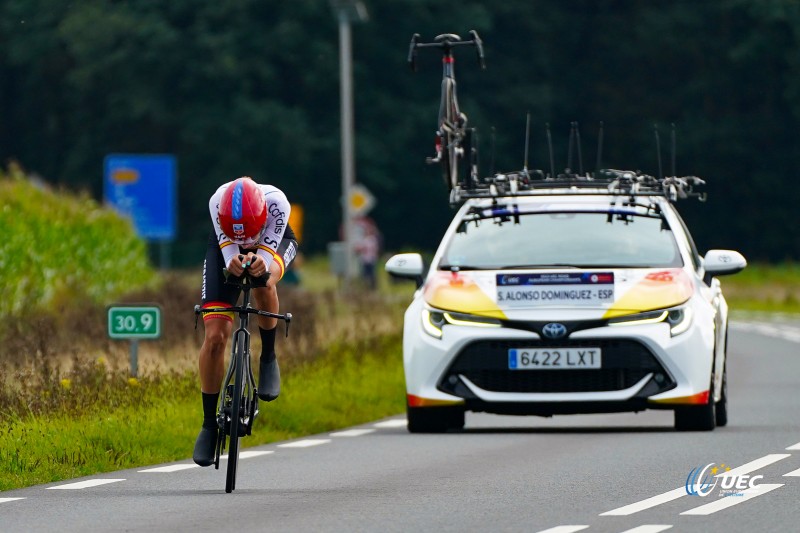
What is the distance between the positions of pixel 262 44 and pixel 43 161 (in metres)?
9.66

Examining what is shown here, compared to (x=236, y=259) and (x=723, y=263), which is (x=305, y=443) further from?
(x=236, y=259)

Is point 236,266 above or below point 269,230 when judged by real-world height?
below

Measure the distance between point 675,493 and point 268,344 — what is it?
7.66ft

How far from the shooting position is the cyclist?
11531mm

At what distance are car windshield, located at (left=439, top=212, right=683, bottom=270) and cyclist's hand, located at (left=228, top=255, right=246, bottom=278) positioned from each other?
4.60 m

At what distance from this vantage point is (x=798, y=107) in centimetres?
7231

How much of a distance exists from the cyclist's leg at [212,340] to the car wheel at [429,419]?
13.1ft

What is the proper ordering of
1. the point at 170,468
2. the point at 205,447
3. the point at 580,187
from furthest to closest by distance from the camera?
the point at 580,187, the point at 170,468, the point at 205,447

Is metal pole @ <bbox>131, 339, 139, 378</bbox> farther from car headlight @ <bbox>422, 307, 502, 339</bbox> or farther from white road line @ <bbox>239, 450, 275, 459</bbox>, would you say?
car headlight @ <bbox>422, 307, 502, 339</bbox>

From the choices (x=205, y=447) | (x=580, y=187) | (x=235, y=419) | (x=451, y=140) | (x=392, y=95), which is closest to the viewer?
(x=235, y=419)

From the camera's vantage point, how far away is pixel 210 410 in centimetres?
1201

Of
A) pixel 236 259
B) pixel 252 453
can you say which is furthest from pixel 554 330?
pixel 236 259

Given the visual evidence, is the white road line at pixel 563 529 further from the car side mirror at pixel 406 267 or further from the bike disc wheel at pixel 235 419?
the car side mirror at pixel 406 267

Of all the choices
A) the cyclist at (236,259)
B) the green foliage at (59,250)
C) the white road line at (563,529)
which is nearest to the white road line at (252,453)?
the cyclist at (236,259)
